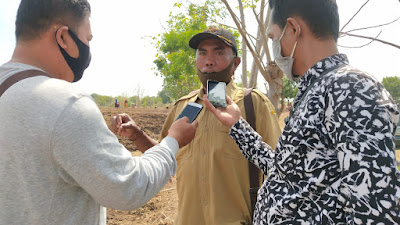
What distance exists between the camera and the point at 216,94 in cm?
222

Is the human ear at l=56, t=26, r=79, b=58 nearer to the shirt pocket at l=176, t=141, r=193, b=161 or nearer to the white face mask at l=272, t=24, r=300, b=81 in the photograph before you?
the white face mask at l=272, t=24, r=300, b=81

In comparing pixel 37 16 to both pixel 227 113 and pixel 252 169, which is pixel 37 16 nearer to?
pixel 227 113

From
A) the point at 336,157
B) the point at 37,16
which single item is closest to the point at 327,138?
the point at 336,157

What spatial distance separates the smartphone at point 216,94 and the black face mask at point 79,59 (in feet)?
3.06

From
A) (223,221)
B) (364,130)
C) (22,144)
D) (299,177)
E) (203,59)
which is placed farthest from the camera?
(203,59)

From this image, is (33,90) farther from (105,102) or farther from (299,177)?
(105,102)

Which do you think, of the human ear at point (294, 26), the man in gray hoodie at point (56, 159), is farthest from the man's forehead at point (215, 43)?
the man in gray hoodie at point (56, 159)

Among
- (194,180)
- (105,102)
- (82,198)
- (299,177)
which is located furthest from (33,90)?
(105,102)

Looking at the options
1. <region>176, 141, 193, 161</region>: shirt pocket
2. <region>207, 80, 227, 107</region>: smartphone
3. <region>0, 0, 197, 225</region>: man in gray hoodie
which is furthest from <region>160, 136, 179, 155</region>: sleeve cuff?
<region>176, 141, 193, 161</region>: shirt pocket

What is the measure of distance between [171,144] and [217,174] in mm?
779

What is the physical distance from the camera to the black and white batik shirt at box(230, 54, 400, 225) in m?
1.03

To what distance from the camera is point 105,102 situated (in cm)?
3800

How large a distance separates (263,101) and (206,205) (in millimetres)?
973

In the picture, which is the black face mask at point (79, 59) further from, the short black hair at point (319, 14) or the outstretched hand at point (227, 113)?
the short black hair at point (319, 14)
